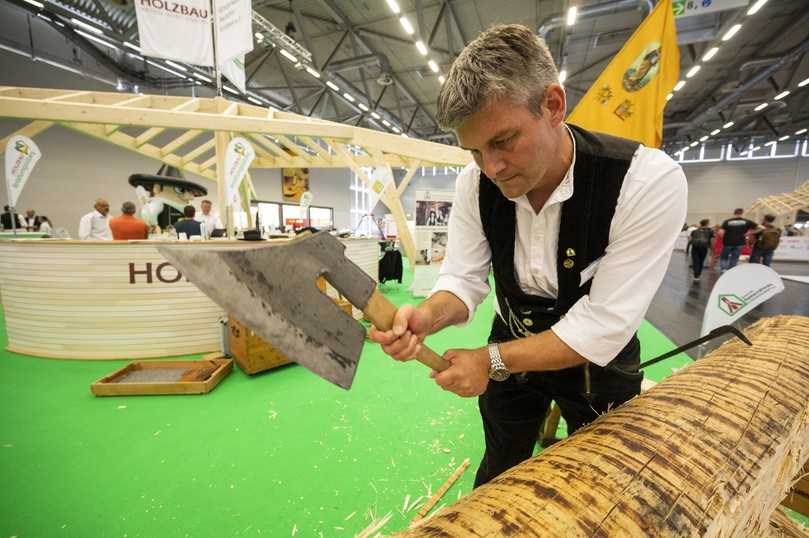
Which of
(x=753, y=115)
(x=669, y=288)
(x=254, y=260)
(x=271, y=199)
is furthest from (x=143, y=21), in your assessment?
(x=753, y=115)

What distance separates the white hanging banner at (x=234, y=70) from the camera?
17.6 ft

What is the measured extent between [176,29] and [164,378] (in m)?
4.76

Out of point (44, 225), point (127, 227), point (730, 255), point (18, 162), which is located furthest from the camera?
point (730, 255)

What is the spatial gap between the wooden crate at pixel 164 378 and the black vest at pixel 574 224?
2.83m

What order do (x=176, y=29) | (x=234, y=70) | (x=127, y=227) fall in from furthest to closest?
(x=234, y=70) → (x=176, y=29) → (x=127, y=227)

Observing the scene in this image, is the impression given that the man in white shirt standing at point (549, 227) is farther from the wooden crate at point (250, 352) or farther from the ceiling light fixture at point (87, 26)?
the ceiling light fixture at point (87, 26)

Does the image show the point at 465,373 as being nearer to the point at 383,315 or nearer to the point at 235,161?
the point at 383,315

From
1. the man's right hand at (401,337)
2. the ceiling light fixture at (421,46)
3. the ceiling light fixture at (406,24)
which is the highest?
the ceiling light fixture at (406,24)

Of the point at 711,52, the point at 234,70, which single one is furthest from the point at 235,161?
the point at 711,52

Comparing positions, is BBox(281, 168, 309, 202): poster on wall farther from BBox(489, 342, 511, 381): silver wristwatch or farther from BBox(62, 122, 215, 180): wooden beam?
BBox(489, 342, 511, 381): silver wristwatch

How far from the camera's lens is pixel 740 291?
249 centimetres

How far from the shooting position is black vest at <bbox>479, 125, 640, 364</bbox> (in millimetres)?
957

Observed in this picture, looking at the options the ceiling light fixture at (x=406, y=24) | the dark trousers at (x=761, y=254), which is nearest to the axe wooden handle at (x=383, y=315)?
the ceiling light fixture at (x=406, y=24)

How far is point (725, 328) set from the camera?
1.15 m
